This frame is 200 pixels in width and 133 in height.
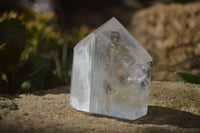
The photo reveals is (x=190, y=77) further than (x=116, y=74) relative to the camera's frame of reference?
Yes

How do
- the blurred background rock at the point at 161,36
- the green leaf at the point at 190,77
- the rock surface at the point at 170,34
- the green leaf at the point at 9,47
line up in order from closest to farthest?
the green leaf at the point at 9,47 < the green leaf at the point at 190,77 < the blurred background rock at the point at 161,36 < the rock surface at the point at 170,34

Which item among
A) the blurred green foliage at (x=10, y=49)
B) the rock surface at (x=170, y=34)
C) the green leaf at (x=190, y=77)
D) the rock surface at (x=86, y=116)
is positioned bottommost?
the rock surface at (x=86, y=116)

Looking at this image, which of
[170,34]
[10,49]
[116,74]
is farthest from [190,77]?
[170,34]

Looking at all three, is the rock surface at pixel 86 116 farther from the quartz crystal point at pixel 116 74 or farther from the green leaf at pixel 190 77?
the green leaf at pixel 190 77

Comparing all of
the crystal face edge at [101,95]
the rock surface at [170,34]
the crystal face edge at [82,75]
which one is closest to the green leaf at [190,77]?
the crystal face edge at [101,95]

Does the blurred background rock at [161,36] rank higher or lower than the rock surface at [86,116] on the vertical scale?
higher

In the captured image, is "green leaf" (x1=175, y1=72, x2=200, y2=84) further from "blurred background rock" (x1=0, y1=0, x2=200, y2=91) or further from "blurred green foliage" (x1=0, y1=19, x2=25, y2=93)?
"blurred green foliage" (x1=0, y1=19, x2=25, y2=93)

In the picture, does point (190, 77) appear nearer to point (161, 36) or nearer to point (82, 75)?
point (82, 75)
